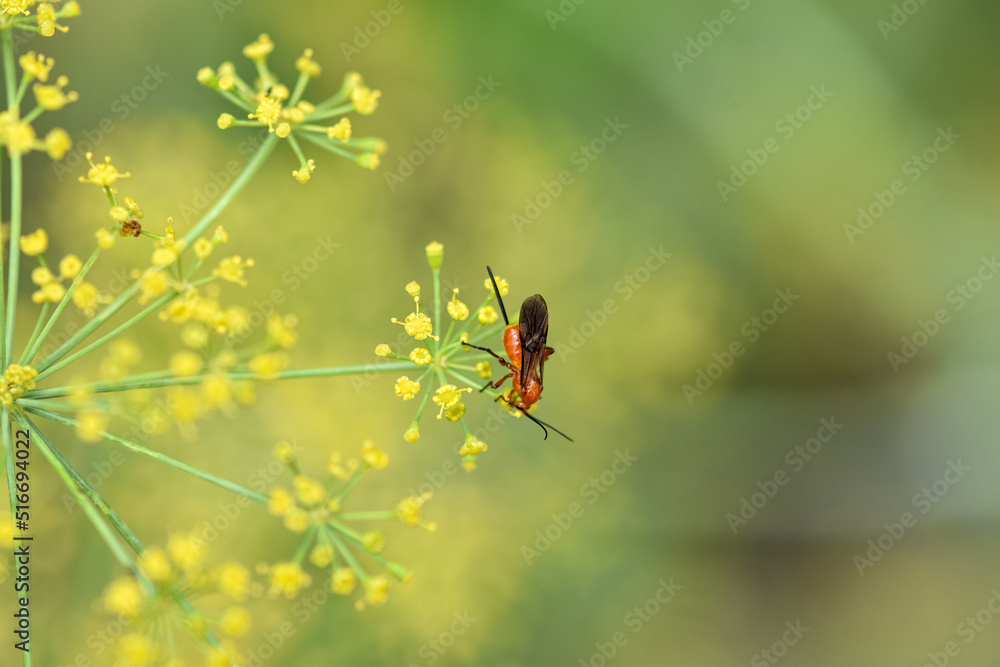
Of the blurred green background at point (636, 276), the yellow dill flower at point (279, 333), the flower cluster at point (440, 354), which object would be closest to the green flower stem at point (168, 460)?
the yellow dill flower at point (279, 333)

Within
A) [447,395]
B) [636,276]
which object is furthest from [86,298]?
[636,276]

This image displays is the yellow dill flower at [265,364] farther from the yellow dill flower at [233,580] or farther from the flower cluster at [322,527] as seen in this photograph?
the yellow dill flower at [233,580]

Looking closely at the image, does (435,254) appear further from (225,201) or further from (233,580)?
(233,580)

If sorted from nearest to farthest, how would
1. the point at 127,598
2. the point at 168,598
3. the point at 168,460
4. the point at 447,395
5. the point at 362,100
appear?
the point at 127,598 < the point at 168,598 < the point at 168,460 < the point at 362,100 < the point at 447,395

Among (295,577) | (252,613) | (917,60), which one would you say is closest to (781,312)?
(917,60)

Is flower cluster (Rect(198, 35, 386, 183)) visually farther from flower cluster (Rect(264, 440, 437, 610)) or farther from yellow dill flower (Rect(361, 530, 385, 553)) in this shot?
yellow dill flower (Rect(361, 530, 385, 553))
